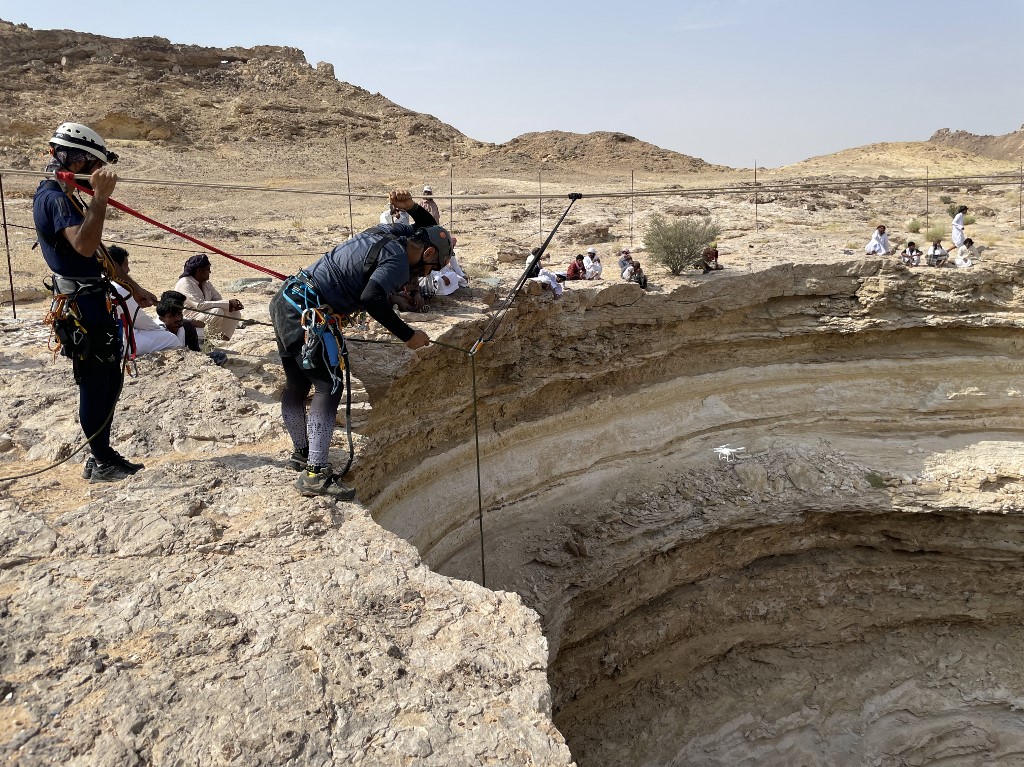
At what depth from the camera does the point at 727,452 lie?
9.77m

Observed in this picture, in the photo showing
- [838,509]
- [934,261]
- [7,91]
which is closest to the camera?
[838,509]

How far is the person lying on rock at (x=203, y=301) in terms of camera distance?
6242mm

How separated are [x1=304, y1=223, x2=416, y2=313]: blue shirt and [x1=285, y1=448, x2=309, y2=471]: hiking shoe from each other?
0.81 meters

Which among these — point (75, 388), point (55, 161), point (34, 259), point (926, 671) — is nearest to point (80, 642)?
point (55, 161)

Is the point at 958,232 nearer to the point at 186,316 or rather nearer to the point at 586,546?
the point at 586,546

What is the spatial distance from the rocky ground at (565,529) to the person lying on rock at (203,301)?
7.9 inches

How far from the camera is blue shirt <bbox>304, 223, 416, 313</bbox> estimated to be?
3.87 meters

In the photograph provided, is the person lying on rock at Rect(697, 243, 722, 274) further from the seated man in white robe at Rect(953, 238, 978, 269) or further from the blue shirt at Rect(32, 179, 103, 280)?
the blue shirt at Rect(32, 179, 103, 280)

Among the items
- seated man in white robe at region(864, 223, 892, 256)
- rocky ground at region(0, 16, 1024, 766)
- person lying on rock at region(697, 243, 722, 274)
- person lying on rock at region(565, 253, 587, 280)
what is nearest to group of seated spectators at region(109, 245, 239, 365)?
rocky ground at region(0, 16, 1024, 766)

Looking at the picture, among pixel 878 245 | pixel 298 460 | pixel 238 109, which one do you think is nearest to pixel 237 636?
pixel 298 460

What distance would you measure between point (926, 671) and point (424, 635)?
9.35 meters

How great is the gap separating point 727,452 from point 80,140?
812cm

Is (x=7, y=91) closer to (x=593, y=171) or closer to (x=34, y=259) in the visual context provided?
(x=34, y=259)

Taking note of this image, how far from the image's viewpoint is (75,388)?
15.5 ft
